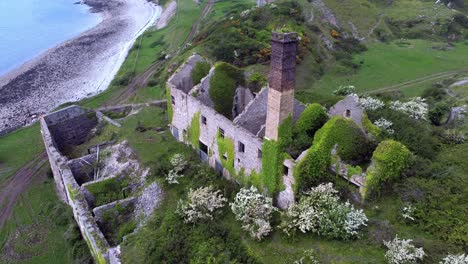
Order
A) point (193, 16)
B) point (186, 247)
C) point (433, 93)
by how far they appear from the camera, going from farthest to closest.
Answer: point (193, 16) → point (433, 93) → point (186, 247)

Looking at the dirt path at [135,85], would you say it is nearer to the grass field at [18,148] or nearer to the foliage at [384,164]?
the grass field at [18,148]

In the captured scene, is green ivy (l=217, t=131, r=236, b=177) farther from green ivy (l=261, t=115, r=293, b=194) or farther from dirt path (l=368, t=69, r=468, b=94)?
dirt path (l=368, t=69, r=468, b=94)

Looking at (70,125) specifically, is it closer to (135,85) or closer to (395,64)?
(135,85)

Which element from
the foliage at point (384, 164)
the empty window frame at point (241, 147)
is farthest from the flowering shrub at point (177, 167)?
the foliage at point (384, 164)

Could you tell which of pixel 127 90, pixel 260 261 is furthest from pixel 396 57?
pixel 260 261

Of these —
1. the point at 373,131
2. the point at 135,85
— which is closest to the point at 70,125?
the point at 135,85

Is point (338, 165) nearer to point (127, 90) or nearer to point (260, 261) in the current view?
point (260, 261)
